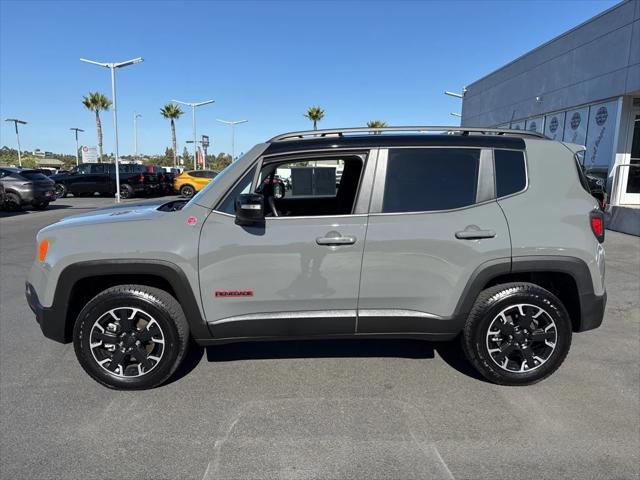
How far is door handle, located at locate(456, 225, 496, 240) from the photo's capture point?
3.06 metres

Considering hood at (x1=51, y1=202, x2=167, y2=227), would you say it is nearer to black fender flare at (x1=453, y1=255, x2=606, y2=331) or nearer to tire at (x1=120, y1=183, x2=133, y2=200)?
black fender flare at (x1=453, y1=255, x2=606, y2=331)

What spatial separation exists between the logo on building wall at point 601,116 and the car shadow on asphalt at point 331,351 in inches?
545

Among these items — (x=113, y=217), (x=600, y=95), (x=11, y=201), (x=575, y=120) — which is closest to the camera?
(x=113, y=217)

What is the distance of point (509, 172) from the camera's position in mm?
3223

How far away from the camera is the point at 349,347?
13.0 ft

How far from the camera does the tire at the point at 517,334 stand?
317 cm

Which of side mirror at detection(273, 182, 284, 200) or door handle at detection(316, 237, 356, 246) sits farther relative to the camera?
side mirror at detection(273, 182, 284, 200)

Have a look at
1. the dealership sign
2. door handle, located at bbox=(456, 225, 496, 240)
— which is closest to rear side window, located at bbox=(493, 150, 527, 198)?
door handle, located at bbox=(456, 225, 496, 240)

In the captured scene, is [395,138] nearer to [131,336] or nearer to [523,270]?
[523,270]

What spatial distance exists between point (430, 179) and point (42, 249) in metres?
2.93

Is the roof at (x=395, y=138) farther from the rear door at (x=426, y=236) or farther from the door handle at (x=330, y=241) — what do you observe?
the door handle at (x=330, y=241)

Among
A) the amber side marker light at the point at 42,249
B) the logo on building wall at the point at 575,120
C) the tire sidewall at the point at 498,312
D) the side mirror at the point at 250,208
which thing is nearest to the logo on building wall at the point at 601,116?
the logo on building wall at the point at 575,120

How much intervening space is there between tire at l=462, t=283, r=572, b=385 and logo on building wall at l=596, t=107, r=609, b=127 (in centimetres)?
1405

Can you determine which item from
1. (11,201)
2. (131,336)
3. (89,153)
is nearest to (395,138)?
(131,336)
